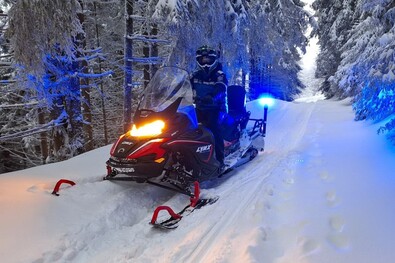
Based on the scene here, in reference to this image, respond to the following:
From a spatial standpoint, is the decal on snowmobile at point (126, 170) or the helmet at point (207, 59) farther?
the helmet at point (207, 59)

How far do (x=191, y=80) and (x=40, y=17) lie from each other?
2.57 meters

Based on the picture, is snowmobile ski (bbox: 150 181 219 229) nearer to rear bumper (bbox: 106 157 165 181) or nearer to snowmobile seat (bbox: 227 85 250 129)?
rear bumper (bbox: 106 157 165 181)

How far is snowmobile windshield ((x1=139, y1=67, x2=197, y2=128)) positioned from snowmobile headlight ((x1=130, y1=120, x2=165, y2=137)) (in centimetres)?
29

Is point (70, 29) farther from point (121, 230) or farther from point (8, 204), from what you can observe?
point (121, 230)

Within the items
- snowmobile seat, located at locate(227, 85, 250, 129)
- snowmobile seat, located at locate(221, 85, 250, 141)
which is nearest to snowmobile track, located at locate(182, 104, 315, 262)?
snowmobile seat, located at locate(221, 85, 250, 141)

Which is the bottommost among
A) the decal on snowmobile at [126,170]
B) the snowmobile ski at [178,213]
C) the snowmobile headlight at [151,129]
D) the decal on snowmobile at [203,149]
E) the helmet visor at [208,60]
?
the snowmobile ski at [178,213]

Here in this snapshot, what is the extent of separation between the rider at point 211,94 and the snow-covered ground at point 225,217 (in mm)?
885

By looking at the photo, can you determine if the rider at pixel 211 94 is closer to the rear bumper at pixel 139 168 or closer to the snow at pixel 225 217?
the snow at pixel 225 217

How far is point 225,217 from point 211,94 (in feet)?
7.57

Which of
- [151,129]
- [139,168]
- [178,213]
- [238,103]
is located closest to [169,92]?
[151,129]

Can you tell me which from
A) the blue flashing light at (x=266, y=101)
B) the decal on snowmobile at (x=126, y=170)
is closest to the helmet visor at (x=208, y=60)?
the decal on snowmobile at (x=126, y=170)

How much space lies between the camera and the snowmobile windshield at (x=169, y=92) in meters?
4.91

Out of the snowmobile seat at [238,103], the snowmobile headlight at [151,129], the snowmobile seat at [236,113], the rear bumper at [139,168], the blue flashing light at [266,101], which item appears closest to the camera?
the rear bumper at [139,168]

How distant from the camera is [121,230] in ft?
12.7
